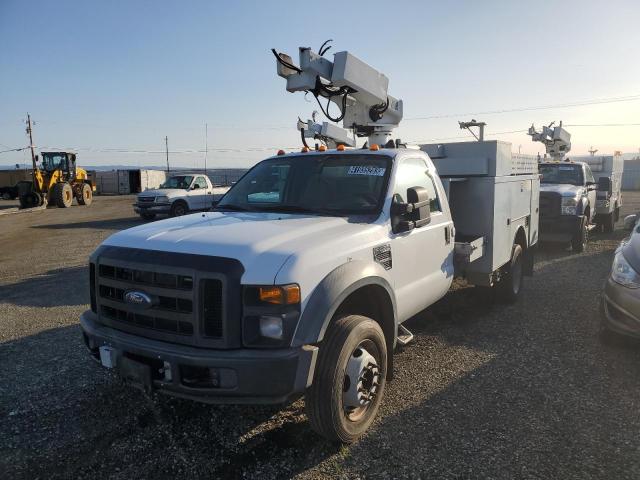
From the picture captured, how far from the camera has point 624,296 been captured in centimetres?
458

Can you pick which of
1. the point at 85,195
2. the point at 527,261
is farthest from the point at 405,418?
the point at 85,195

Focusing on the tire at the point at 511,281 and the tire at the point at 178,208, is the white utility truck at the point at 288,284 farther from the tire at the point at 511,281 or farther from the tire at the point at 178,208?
the tire at the point at 178,208

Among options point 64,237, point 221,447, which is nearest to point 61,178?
point 64,237

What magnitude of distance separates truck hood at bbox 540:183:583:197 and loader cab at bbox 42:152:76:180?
24.8 m

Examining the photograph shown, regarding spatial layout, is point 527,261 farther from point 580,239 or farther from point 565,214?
point 580,239

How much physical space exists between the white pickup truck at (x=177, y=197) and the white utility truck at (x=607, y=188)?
41.6ft

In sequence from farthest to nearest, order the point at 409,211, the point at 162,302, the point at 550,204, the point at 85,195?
the point at 85,195 < the point at 550,204 < the point at 409,211 < the point at 162,302

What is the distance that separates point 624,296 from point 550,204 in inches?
263

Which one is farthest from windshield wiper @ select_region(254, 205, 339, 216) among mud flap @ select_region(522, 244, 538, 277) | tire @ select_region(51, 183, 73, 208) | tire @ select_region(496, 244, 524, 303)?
tire @ select_region(51, 183, 73, 208)

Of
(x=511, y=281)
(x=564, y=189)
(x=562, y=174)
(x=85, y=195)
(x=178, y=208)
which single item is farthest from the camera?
(x=85, y=195)

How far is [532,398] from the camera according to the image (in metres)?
3.97

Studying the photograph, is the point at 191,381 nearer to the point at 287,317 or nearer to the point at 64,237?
the point at 287,317

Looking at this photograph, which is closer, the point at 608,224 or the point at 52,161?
the point at 608,224

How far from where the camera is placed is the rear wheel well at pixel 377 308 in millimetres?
3541
